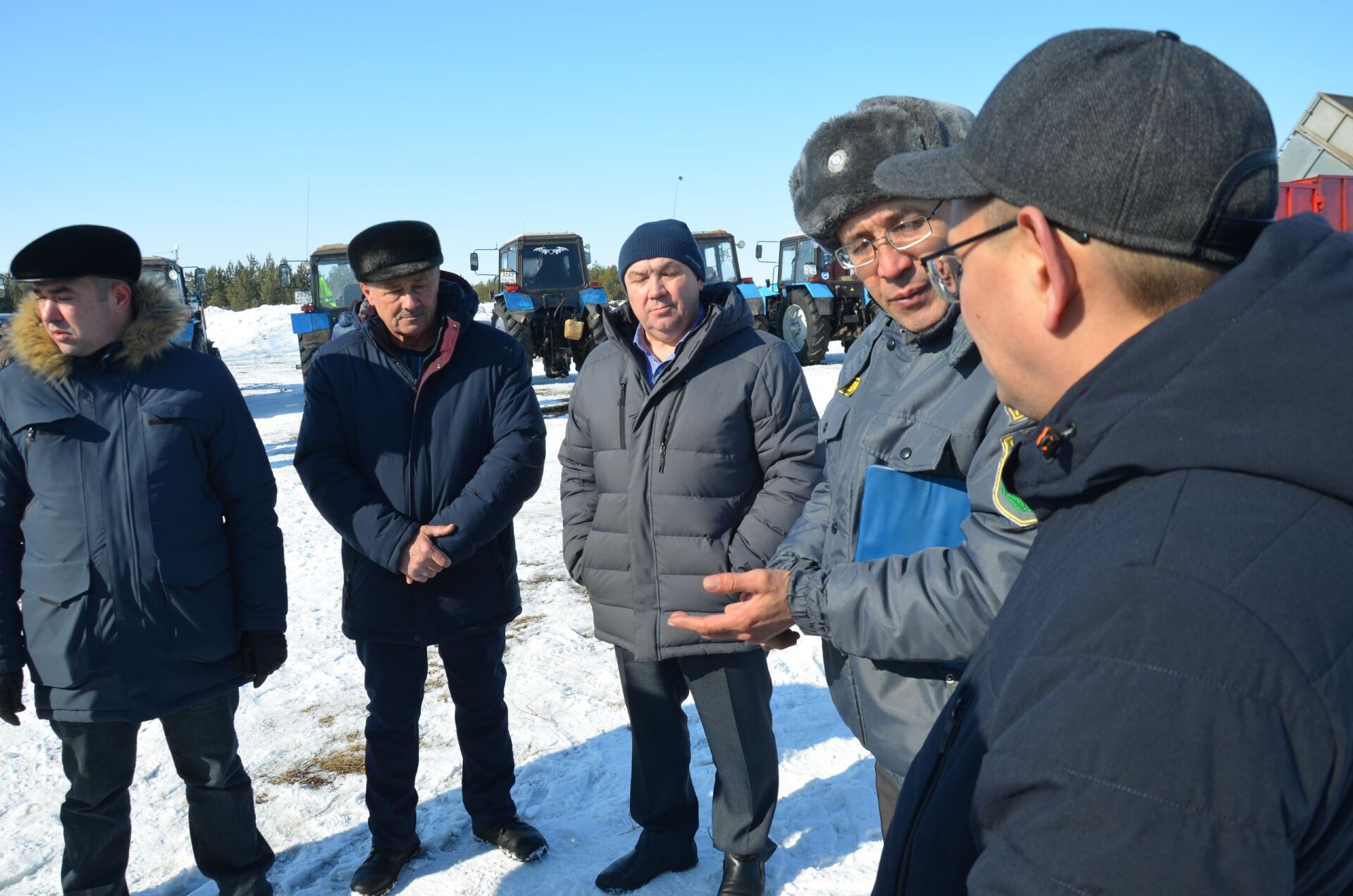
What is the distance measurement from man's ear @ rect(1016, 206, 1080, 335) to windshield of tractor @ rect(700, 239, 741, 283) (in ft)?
52.8

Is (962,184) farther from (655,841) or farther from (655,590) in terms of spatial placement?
(655,841)

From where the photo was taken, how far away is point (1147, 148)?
0.73m

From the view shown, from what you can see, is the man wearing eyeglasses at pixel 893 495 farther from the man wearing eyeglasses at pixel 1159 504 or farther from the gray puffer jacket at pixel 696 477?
the man wearing eyeglasses at pixel 1159 504

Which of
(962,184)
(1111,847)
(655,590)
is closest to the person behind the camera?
(1111,847)

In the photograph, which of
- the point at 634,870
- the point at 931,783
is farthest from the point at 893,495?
the point at 634,870

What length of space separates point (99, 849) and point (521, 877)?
1122 millimetres

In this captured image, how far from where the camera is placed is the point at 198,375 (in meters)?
2.54

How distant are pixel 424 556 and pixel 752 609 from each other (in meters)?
1.14

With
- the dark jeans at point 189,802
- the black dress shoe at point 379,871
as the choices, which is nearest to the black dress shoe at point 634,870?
the black dress shoe at point 379,871

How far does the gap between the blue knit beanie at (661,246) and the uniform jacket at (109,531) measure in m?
1.23

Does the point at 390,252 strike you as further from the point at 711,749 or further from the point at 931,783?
the point at 931,783

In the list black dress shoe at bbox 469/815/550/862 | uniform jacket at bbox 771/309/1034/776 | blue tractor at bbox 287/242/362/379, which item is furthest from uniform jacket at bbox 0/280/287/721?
blue tractor at bbox 287/242/362/379

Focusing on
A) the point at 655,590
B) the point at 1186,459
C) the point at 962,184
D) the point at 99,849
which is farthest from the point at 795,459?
the point at 99,849

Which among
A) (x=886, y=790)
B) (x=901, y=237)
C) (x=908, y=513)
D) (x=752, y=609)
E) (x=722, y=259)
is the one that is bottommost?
(x=886, y=790)
